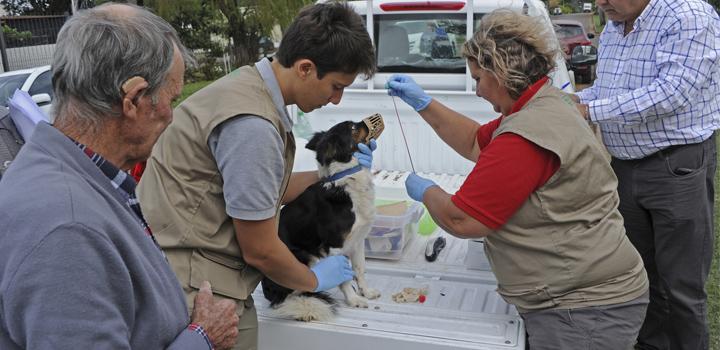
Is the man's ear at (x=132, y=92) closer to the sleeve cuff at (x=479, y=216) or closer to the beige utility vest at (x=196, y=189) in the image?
the beige utility vest at (x=196, y=189)

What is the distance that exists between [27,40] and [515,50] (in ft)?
81.4

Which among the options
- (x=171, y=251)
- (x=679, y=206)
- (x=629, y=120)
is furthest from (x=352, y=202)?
(x=679, y=206)

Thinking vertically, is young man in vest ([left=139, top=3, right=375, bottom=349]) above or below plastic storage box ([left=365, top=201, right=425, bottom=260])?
above

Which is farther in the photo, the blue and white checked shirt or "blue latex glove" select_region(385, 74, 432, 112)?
"blue latex glove" select_region(385, 74, 432, 112)

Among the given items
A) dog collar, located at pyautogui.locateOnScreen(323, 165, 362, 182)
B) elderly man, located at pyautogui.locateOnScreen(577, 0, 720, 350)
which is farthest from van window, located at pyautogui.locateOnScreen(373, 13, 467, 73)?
dog collar, located at pyautogui.locateOnScreen(323, 165, 362, 182)

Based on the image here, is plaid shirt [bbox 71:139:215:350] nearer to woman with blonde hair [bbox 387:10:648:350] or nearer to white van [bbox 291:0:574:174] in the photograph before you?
woman with blonde hair [bbox 387:10:648:350]

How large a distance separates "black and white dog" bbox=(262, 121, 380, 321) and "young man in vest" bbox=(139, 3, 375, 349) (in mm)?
799

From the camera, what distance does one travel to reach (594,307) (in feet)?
7.42

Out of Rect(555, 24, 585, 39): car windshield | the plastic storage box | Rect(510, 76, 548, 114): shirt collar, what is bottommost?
Rect(555, 24, 585, 39): car windshield

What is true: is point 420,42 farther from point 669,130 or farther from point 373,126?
point 669,130

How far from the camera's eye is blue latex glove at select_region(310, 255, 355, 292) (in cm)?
266

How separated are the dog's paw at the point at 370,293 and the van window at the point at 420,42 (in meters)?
2.31

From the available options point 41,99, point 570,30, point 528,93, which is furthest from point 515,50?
point 570,30

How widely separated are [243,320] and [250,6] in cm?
2134
